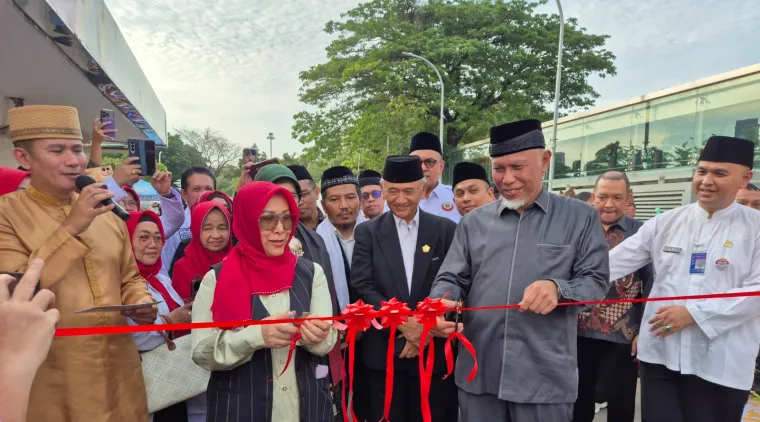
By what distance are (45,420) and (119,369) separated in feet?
1.13

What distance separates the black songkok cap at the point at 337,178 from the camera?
12.4ft

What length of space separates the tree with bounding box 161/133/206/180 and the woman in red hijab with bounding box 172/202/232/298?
56.9 metres

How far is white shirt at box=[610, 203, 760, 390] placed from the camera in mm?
2443

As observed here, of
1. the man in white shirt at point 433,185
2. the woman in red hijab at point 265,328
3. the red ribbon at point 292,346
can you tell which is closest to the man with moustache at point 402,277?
the woman in red hijab at point 265,328

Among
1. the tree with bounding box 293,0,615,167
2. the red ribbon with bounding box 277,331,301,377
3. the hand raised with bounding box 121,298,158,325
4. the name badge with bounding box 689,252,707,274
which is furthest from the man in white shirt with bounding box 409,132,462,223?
Result: the tree with bounding box 293,0,615,167

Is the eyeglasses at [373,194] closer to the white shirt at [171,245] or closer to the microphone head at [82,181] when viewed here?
the white shirt at [171,245]

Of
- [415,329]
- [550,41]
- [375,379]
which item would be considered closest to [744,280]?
[415,329]

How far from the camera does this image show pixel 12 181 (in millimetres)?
2691

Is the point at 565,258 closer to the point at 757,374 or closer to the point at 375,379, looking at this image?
the point at 375,379

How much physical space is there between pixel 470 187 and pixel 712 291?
2.20 m

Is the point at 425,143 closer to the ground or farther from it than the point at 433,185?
farther from it

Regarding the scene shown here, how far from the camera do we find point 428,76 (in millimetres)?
21625

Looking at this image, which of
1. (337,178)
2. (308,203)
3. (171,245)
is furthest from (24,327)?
(171,245)

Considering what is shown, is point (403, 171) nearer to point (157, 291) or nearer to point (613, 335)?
point (157, 291)
